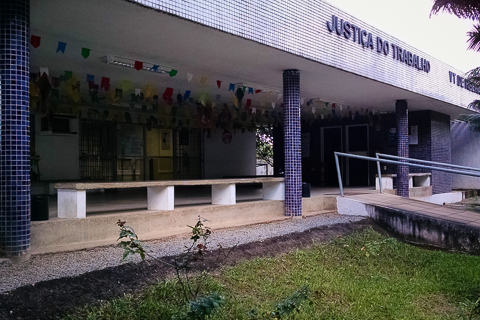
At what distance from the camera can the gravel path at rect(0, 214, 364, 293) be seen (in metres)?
3.97

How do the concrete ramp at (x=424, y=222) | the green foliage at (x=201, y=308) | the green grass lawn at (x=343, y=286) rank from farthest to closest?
the concrete ramp at (x=424, y=222)
the green grass lawn at (x=343, y=286)
the green foliage at (x=201, y=308)

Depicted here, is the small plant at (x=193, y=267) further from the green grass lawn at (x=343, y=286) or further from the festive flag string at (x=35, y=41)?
the festive flag string at (x=35, y=41)

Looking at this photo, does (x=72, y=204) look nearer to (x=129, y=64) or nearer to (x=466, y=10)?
(x=129, y=64)

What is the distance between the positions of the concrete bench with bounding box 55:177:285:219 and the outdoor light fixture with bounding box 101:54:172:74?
2193mm

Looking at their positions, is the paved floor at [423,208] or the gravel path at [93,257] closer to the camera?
the gravel path at [93,257]

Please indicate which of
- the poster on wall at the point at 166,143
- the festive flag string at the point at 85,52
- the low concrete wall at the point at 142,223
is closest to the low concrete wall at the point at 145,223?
the low concrete wall at the point at 142,223

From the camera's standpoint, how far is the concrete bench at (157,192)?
Answer: 545cm

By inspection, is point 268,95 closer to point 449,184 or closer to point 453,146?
point 449,184

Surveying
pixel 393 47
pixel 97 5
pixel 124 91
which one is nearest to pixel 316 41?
pixel 393 47

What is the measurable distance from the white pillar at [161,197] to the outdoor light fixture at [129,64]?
232 centimetres

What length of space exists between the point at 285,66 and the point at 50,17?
13.5ft

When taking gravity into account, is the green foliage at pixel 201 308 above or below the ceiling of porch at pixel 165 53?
below

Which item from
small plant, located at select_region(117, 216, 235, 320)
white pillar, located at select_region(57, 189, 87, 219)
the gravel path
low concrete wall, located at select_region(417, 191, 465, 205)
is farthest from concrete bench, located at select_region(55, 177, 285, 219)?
low concrete wall, located at select_region(417, 191, 465, 205)

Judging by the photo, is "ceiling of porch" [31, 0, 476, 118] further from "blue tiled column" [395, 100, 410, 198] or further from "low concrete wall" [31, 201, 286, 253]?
"low concrete wall" [31, 201, 286, 253]
